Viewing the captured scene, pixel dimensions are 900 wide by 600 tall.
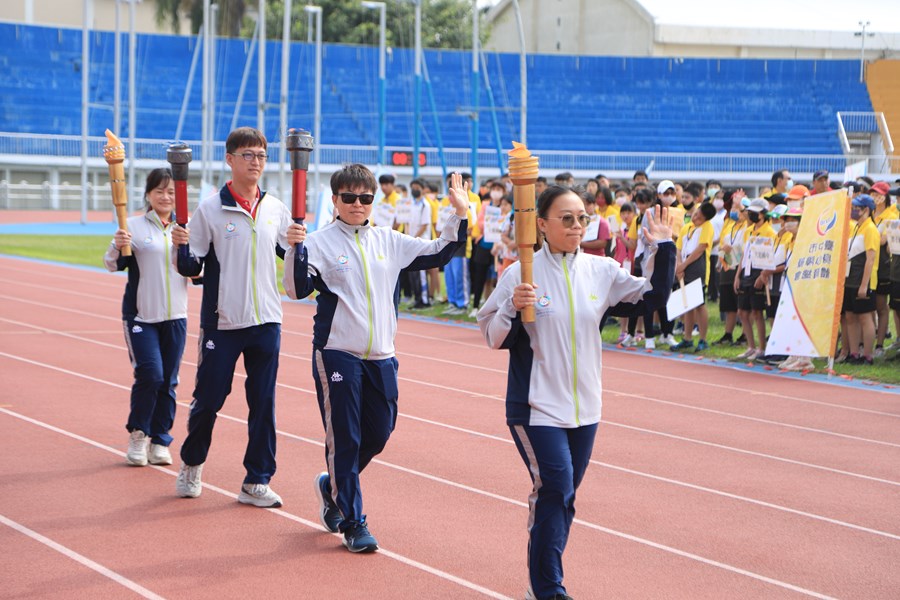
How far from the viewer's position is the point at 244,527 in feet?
21.3

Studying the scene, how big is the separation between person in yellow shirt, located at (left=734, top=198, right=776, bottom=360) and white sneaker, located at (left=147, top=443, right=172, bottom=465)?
7.48 meters

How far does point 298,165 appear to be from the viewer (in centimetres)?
578

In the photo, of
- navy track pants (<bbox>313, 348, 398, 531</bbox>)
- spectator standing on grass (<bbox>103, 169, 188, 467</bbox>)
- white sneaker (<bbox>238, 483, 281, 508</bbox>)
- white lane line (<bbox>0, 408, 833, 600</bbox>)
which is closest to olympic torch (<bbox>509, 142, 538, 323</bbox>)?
navy track pants (<bbox>313, 348, 398, 531</bbox>)

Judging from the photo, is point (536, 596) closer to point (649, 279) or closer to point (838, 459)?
point (649, 279)

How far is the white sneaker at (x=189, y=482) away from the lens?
7.07 m

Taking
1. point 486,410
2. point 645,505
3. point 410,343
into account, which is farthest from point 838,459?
point 410,343

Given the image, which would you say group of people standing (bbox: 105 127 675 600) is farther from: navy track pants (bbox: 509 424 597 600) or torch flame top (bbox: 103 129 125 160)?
torch flame top (bbox: 103 129 125 160)

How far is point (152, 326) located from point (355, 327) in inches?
94.4

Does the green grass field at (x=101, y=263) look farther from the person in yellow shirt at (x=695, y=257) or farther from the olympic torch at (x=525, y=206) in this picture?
the olympic torch at (x=525, y=206)

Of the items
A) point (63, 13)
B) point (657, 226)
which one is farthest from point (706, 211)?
point (63, 13)

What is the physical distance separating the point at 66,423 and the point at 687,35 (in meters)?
51.7

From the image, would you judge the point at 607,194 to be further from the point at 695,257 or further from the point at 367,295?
the point at 367,295

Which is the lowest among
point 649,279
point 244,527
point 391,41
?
point 244,527

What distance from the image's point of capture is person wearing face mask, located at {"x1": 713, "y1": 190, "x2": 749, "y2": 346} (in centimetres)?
1410
